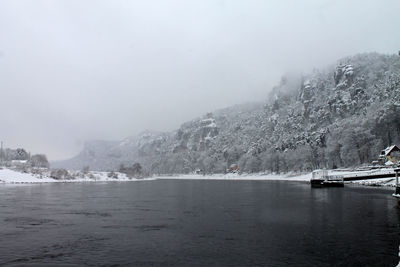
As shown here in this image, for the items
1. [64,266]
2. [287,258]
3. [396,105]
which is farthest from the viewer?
[396,105]

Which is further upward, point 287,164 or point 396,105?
point 396,105

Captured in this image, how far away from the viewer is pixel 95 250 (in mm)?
23812

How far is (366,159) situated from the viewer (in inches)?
5364

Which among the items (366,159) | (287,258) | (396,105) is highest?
(396,105)

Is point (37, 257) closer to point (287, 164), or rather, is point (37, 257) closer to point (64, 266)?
point (64, 266)

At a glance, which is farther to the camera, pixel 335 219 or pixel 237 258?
pixel 335 219

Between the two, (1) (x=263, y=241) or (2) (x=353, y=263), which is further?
(1) (x=263, y=241)

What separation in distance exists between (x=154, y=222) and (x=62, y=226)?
971cm

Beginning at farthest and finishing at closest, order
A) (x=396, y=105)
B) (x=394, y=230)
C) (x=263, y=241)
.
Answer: (x=396, y=105) < (x=394, y=230) < (x=263, y=241)

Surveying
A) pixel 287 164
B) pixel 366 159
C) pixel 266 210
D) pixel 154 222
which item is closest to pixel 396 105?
pixel 366 159

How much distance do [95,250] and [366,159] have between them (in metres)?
138

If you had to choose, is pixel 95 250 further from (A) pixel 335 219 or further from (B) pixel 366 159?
(B) pixel 366 159

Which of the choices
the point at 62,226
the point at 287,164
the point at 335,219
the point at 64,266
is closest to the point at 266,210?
the point at 335,219

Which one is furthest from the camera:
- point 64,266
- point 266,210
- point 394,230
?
point 266,210
